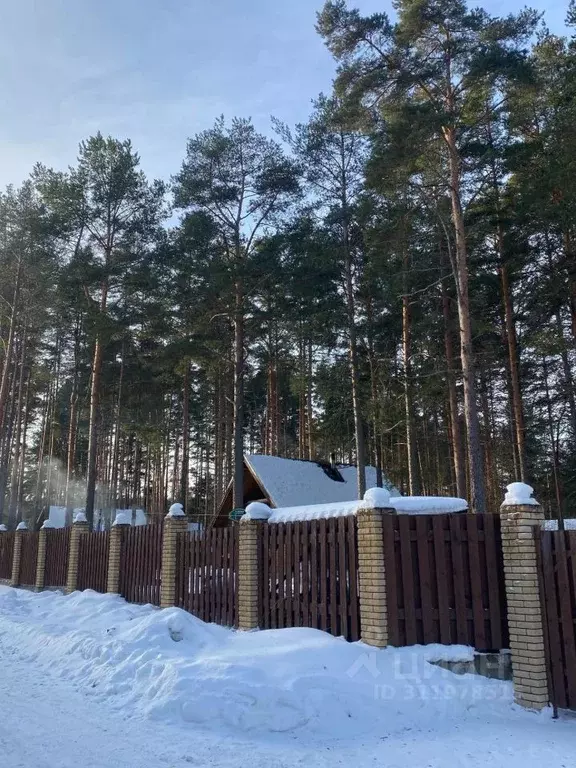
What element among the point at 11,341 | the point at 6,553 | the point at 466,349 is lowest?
the point at 6,553

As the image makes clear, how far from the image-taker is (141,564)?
12.9 metres

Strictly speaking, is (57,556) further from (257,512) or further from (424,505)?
(424,505)

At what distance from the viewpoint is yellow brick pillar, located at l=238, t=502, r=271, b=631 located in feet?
30.2

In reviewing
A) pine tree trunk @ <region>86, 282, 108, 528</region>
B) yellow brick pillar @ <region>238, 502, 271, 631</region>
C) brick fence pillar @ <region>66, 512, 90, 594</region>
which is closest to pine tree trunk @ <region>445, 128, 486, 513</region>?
yellow brick pillar @ <region>238, 502, 271, 631</region>

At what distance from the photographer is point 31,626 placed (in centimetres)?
1069

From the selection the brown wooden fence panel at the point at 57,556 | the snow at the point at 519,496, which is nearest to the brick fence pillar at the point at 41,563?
the brown wooden fence panel at the point at 57,556

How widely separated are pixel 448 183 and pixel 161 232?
1186 centimetres

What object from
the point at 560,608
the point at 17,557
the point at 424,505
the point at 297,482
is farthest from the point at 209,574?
the point at 17,557

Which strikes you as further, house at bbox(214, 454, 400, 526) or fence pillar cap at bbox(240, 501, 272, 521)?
house at bbox(214, 454, 400, 526)

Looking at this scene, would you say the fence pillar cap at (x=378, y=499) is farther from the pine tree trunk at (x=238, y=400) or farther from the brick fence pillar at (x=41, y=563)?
the brick fence pillar at (x=41, y=563)

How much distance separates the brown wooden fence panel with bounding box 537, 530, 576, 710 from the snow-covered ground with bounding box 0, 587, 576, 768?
1.07 feet

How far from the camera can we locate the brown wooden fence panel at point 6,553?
67.4 ft

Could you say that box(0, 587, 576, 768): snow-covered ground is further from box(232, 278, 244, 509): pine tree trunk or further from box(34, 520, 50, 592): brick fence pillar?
box(232, 278, 244, 509): pine tree trunk

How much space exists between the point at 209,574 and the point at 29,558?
36.6 feet
